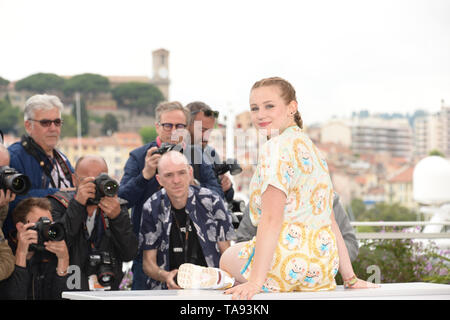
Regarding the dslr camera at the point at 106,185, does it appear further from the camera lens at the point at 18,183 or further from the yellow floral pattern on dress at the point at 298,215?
the yellow floral pattern on dress at the point at 298,215

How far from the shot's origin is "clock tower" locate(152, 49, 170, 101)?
14075 centimetres

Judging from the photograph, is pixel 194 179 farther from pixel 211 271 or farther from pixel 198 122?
pixel 211 271

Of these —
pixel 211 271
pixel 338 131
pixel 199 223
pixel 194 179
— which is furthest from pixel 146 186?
pixel 338 131

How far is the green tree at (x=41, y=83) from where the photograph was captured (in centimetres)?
12050

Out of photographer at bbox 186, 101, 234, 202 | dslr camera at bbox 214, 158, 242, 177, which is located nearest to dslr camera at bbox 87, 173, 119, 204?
photographer at bbox 186, 101, 234, 202

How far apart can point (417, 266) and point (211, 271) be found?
4.81 m

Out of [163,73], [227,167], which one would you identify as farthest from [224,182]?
[163,73]

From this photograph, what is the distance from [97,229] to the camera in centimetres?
425

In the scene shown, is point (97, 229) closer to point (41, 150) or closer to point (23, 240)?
point (23, 240)

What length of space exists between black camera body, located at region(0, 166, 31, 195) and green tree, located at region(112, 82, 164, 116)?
126876mm

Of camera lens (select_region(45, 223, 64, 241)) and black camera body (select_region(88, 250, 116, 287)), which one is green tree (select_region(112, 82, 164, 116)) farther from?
camera lens (select_region(45, 223, 64, 241))

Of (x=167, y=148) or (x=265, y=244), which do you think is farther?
(x=167, y=148)

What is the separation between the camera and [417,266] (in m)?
6.96

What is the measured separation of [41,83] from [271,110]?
12297 cm
